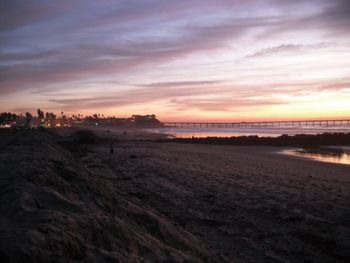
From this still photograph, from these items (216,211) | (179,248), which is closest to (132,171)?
(216,211)

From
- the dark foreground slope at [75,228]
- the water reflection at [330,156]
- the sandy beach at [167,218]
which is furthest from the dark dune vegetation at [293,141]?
the dark foreground slope at [75,228]

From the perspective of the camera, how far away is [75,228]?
368cm

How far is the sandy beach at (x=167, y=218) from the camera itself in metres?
3.48

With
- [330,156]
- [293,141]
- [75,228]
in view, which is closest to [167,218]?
[75,228]

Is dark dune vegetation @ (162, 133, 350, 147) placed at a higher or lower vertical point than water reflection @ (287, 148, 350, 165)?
higher

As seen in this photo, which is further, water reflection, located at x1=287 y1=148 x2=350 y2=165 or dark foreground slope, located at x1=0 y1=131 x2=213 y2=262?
water reflection, located at x1=287 y1=148 x2=350 y2=165

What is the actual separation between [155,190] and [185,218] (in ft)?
9.73

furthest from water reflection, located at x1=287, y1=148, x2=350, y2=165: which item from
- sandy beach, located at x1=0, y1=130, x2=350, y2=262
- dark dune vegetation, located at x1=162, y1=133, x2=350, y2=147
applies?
sandy beach, located at x1=0, y1=130, x2=350, y2=262

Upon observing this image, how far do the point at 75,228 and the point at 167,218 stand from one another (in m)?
3.63

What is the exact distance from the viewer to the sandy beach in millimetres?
3484

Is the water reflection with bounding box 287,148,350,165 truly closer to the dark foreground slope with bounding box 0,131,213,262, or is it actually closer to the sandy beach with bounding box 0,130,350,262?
the sandy beach with bounding box 0,130,350,262

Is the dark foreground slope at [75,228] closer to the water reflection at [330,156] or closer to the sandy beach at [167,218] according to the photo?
the sandy beach at [167,218]

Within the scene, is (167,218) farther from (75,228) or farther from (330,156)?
(330,156)

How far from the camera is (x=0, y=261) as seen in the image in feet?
9.55
